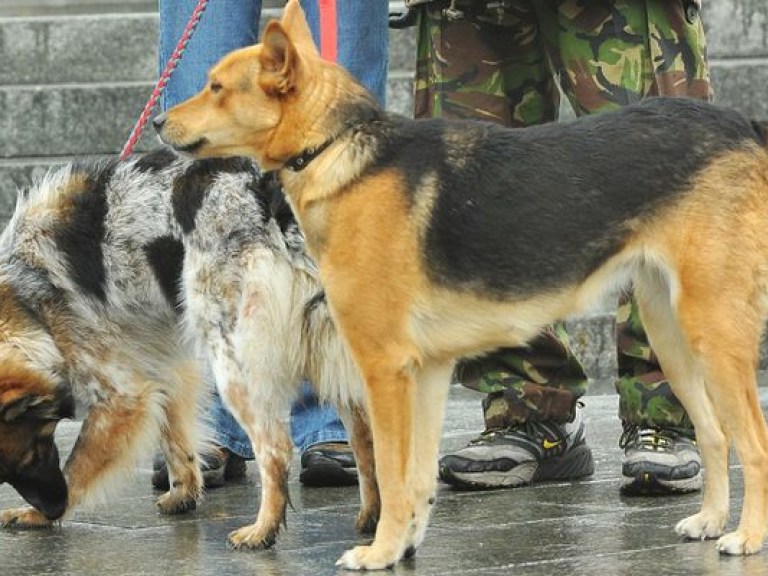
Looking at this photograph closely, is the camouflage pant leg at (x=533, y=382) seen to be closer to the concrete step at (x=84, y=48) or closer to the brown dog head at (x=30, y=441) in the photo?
the brown dog head at (x=30, y=441)

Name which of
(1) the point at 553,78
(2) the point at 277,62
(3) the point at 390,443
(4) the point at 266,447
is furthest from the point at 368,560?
(1) the point at 553,78

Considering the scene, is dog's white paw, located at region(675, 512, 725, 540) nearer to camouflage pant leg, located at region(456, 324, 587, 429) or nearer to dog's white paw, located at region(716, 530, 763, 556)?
dog's white paw, located at region(716, 530, 763, 556)

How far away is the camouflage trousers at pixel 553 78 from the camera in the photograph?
5723 millimetres

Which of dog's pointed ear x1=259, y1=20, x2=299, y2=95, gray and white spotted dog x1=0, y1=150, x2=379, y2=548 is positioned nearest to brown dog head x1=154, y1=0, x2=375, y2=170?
dog's pointed ear x1=259, y1=20, x2=299, y2=95

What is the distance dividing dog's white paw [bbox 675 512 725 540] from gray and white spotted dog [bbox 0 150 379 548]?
3.25 feet

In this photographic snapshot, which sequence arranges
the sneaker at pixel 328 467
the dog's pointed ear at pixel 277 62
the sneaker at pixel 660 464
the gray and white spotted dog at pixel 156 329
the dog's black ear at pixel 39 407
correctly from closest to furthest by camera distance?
the dog's pointed ear at pixel 277 62 → the gray and white spotted dog at pixel 156 329 → the dog's black ear at pixel 39 407 → the sneaker at pixel 660 464 → the sneaker at pixel 328 467

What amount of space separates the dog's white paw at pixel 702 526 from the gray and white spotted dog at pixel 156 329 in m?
0.99

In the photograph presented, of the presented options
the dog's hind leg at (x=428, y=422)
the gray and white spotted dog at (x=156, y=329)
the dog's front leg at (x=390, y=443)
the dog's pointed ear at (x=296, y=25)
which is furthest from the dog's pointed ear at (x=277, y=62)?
the dog's hind leg at (x=428, y=422)

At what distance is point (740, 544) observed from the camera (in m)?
4.55

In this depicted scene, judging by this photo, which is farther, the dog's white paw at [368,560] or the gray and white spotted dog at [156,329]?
the gray and white spotted dog at [156,329]

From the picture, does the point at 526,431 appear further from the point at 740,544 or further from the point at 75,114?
the point at 75,114

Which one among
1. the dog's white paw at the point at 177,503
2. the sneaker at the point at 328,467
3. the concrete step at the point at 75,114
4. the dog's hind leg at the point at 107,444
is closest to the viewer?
the dog's hind leg at the point at 107,444

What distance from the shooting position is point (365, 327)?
4.61 m

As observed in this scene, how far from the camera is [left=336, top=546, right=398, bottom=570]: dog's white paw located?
4551 mm
